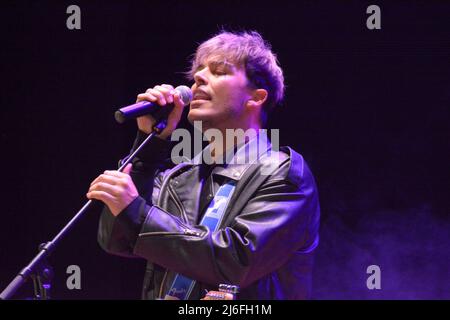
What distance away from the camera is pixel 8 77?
3.04 m

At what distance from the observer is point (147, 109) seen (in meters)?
1.67

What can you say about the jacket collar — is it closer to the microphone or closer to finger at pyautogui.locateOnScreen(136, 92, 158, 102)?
the microphone

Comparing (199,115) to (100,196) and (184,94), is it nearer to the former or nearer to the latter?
(184,94)

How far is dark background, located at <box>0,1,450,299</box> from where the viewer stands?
108 inches

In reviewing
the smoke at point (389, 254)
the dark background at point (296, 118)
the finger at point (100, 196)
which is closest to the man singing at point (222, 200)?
the finger at point (100, 196)

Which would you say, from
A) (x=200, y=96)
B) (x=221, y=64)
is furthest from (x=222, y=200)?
(x=221, y=64)

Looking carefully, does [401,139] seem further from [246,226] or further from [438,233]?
[246,226]

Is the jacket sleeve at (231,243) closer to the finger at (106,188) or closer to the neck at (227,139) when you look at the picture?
the finger at (106,188)

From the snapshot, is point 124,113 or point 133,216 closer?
point 124,113

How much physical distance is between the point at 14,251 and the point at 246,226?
180 centimetres

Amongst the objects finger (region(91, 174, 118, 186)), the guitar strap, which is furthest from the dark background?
finger (region(91, 174, 118, 186))

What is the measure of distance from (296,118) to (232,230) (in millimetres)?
1293
